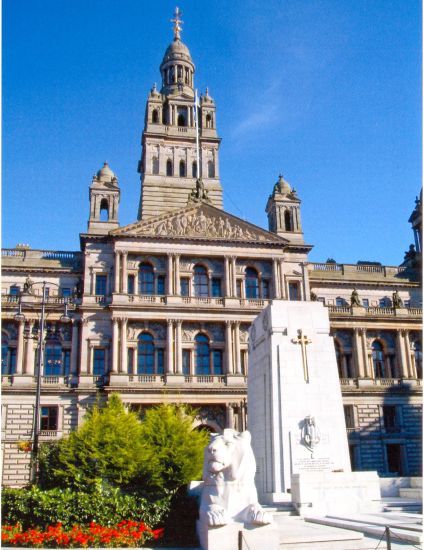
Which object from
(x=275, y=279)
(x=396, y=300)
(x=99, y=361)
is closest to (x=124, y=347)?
(x=99, y=361)

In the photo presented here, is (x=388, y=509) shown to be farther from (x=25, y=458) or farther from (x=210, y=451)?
(x=25, y=458)

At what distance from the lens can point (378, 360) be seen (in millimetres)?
47938

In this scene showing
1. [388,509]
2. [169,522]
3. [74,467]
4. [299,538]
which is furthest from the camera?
[74,467]

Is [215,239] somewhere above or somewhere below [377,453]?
above

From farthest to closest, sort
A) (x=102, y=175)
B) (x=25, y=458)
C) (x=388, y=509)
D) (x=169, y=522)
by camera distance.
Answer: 1. (x=102, y=175)
2. (x=25, y=458)
3. (x=388, y=509)
4. (x=169, y=522)

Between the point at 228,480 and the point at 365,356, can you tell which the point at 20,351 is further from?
the point at 228,480

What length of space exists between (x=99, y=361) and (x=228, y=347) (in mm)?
9409

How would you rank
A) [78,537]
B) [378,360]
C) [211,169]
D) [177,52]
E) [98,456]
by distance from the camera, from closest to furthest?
[78,537], [98,456], [378,360], [211,169], [177,52]

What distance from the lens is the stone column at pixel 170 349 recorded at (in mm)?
40906

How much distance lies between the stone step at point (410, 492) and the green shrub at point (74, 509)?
965cm

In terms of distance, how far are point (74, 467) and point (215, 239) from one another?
23656mm

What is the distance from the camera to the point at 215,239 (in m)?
44.5

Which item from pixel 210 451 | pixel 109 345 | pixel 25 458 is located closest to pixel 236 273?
pixel 109 345

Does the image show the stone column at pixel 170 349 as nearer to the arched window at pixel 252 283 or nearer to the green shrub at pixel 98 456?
the arched window at pixel 252 283
